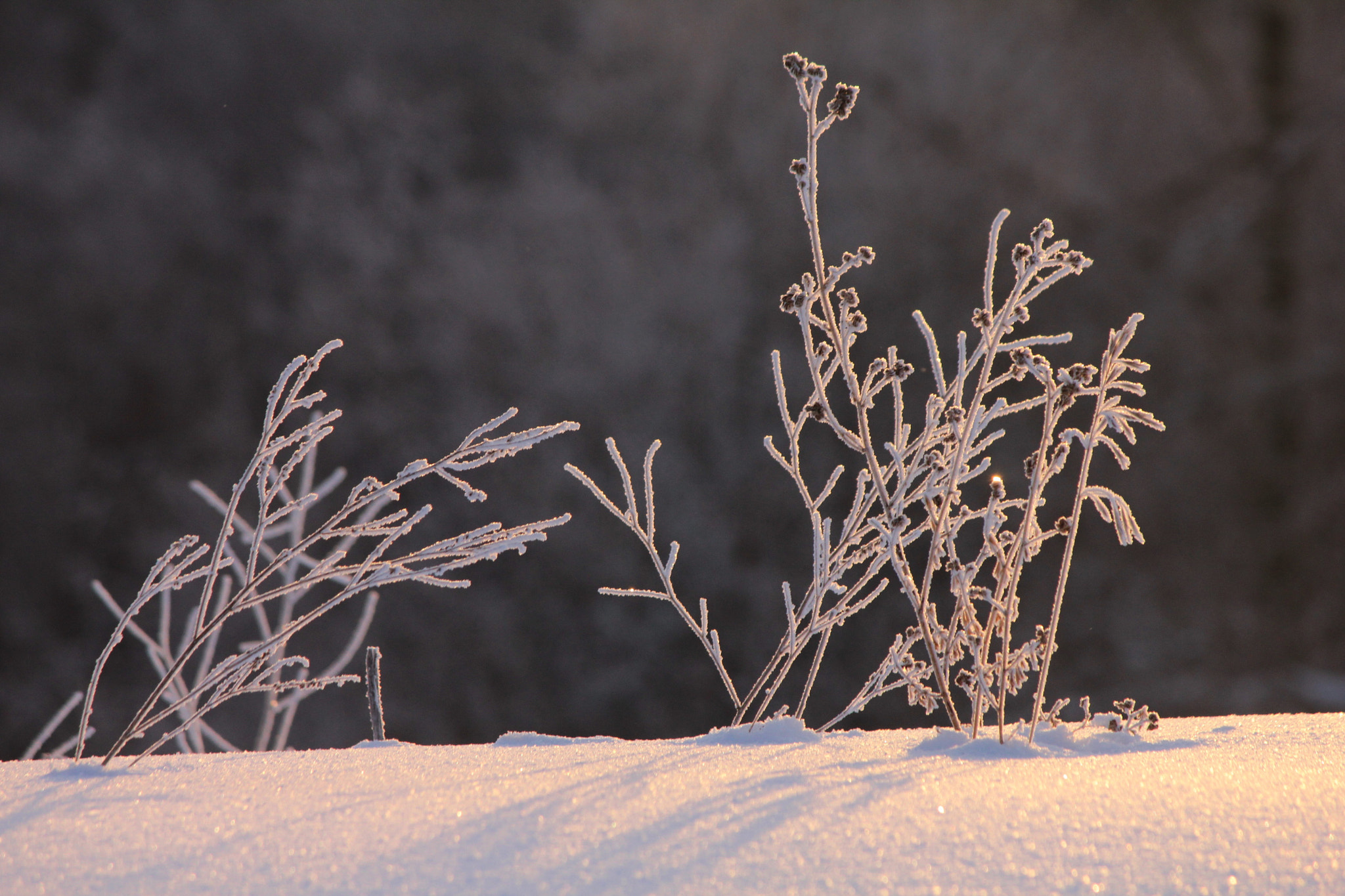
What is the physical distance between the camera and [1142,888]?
18.6 inches

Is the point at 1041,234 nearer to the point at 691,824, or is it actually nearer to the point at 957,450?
the point at 957,450

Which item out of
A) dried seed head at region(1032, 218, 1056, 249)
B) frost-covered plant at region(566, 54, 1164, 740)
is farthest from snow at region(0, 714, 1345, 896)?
dried seed head at region(1032, 218, 1056, 249)

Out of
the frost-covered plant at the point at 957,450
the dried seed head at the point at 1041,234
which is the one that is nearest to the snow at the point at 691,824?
the frost-covered plant at the point at 957,450

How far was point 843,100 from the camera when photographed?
0.78 meters

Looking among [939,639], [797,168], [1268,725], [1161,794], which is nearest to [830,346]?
[797,168]

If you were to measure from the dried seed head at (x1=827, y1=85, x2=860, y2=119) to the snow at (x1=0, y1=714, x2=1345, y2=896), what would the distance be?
22.8 inches

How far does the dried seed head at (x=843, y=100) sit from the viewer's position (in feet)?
2.54

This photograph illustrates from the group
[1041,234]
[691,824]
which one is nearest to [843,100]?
[1041,234]

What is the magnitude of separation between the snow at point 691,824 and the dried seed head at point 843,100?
0.58 meters

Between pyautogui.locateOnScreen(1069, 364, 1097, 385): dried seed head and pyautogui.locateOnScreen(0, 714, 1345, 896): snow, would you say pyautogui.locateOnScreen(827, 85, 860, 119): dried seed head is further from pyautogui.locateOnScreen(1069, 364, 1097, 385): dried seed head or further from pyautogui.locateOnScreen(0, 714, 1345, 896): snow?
pyautogui.locateOnScreen(0, 714, 1345, 896): snow

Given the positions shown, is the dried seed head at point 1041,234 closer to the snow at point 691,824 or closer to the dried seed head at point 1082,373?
the dried seed head at point 1082,373

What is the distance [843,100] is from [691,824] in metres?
0.62

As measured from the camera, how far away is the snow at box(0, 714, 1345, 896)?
1.59 feet

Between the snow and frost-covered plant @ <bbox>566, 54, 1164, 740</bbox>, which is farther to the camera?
frost-covered plant @ <bbox>566, 54, 1164, 740</bbox>
